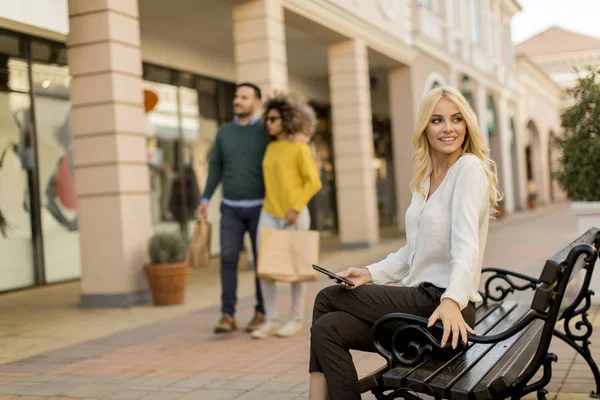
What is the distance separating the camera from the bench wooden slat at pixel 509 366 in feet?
9.01

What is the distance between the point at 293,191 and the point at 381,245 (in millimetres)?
9964

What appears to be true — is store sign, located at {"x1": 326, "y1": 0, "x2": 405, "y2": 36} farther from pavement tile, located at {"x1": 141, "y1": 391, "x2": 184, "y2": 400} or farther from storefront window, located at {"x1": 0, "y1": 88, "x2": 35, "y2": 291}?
pavement tile, located at {"x1": 141, "y1": 391, "x2": 184, "y2": 400}

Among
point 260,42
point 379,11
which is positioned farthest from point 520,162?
point 260,42

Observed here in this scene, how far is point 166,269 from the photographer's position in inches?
335

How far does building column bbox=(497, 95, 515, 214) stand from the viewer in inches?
1093

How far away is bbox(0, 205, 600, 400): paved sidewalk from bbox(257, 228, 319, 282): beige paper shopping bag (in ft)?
1.65

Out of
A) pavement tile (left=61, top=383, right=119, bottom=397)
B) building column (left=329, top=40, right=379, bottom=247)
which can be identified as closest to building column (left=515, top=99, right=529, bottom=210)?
building column (left=329, top=40, right=379, bottom=247)

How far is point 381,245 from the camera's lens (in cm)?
1602

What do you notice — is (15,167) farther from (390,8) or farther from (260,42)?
(390,8)

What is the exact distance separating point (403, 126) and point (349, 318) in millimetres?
14893

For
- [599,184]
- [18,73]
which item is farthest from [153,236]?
[599,184]

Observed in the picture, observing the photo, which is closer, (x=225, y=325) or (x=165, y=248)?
(x=225, y=325)

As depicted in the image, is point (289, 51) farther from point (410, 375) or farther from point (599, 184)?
point (410, 375)

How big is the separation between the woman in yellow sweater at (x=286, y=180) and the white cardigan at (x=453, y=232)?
9.09ft
